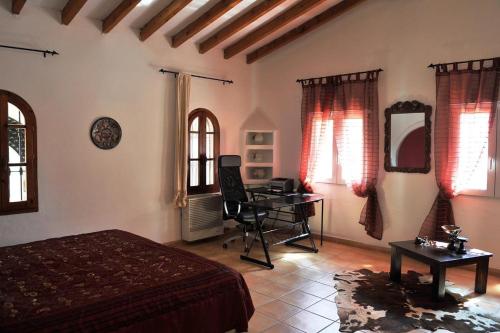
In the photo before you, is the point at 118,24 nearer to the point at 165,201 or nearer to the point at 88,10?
the point at 88,10

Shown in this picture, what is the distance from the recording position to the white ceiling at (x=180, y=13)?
4.21 m

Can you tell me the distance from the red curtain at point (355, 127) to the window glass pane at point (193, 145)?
1603 mm

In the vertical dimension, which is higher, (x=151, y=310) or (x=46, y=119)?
(x=46, y=119)

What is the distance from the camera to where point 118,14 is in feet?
13.8

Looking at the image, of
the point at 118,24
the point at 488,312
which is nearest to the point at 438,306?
the point at 488,312

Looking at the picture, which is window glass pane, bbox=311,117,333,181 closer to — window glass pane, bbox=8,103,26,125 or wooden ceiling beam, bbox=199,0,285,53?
wooden ceiling beam, bbox=199,0,285,53

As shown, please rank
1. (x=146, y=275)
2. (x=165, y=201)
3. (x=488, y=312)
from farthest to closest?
(x=165, y=201), (x=488, y=312), (x=146, y=275)

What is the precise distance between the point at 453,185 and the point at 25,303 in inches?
165

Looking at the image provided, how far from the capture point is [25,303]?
2168mm

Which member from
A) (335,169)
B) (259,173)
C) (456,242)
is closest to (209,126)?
(259,173)

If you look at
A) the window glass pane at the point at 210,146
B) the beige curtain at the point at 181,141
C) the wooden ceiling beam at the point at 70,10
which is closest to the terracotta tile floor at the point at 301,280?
the beige curtain at the point at 181,141

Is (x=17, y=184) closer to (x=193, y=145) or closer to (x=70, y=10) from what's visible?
(x=70, y=10)

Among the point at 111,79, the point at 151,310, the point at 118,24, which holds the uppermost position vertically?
the point at 118,24

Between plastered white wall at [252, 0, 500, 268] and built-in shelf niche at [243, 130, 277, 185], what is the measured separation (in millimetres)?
170
